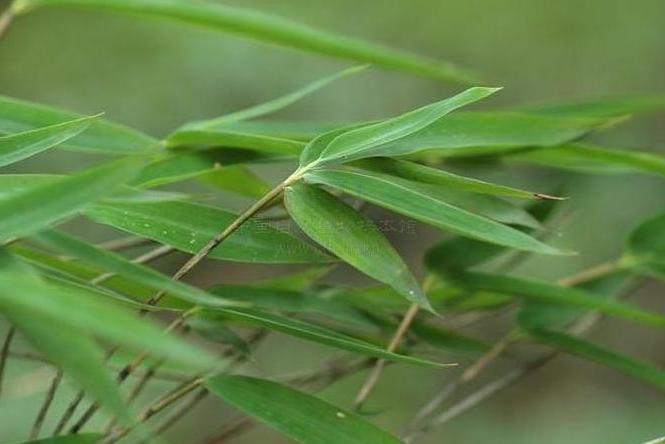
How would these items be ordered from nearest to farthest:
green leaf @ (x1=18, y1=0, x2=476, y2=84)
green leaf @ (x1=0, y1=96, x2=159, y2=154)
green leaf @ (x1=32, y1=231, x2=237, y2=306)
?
green leaf @ (x1=32, y1=231, x2=237, y2=306)
green leaf @ (x1=0, y1=96, x2=159, y2=154)
green leaf @ (x1=18, y1=0, x2=476, y2=84)

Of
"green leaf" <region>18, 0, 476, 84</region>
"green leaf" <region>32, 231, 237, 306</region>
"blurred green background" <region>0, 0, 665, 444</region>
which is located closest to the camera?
"green leaf" <region>32, 231, 237, 306</region>

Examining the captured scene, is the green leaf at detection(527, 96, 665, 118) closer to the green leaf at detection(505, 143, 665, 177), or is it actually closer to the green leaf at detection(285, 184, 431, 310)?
the green leaf at detection(505, 143, 665, 177)

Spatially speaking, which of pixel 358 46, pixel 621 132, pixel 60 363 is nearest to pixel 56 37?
pixel 621 132

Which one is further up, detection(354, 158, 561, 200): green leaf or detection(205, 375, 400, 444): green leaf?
detection(354, 158, 561, 200): green leaf

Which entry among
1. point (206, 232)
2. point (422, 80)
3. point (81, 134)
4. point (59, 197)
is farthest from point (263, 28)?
point (422, 80)

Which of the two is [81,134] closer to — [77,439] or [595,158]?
[77,439]

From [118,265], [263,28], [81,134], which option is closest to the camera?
[118,265]

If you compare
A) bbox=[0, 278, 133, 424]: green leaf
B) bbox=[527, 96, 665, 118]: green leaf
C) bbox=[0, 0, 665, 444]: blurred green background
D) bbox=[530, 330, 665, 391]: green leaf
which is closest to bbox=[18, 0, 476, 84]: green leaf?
bbox=[527, 96, 665, 118]: green leaf
